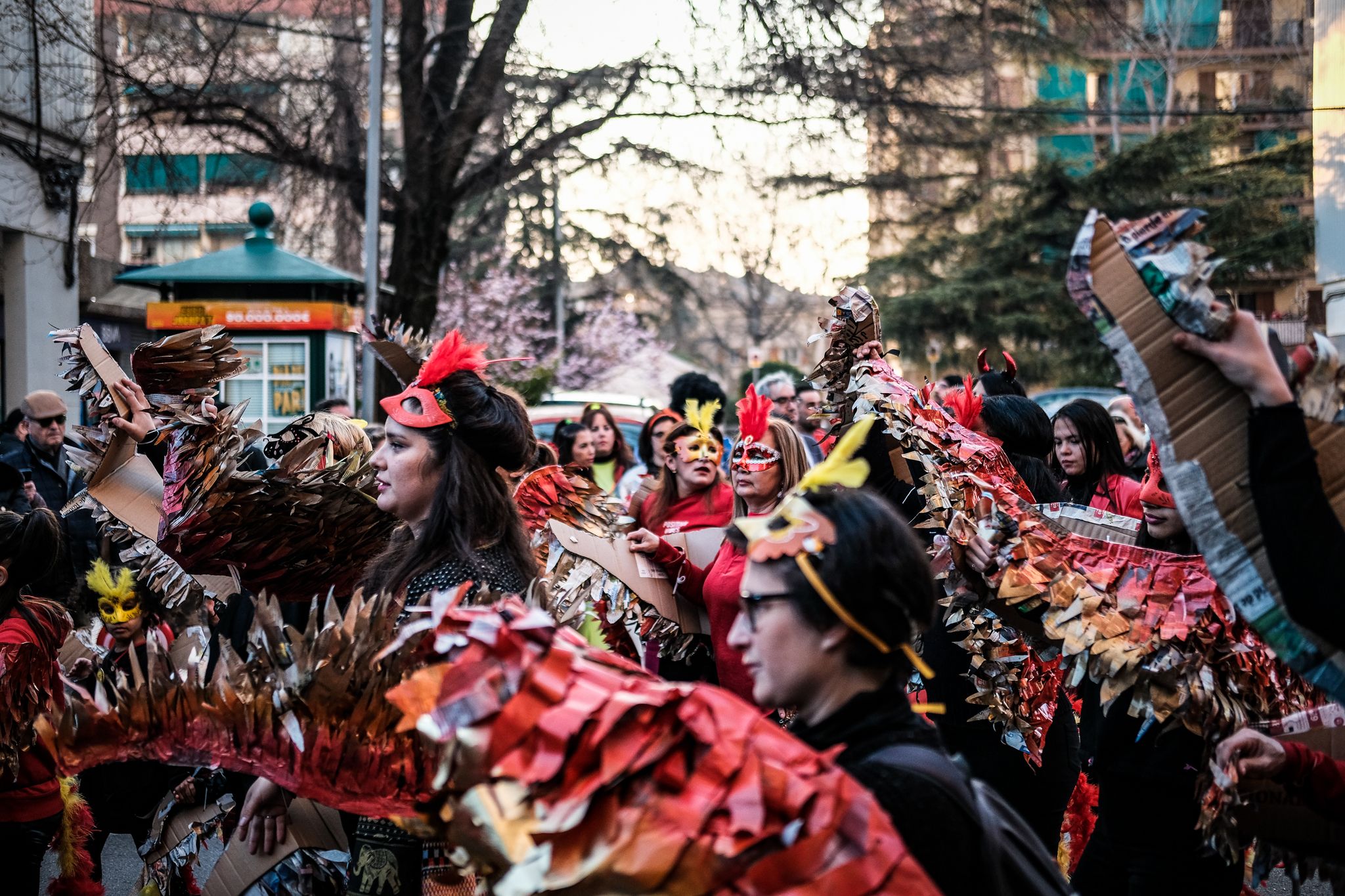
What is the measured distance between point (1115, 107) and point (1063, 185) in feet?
21.2

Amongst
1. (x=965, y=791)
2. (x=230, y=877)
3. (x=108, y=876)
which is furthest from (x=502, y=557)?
(x=108, y=876)

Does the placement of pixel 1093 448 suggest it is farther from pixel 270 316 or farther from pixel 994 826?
pixel 270 316

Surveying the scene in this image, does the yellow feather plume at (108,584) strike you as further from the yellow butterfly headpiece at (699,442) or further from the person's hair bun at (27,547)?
the yellow butterfly headpiece at (699,442)

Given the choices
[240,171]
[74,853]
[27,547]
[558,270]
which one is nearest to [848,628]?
[27,547]

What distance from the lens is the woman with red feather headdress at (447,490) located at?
10.7ft

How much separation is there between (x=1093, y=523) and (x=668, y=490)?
9.44 ft

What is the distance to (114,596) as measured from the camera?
18.6 feet

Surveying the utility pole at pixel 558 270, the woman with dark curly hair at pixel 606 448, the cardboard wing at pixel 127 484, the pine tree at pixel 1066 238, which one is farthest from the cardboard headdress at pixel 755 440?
the pine tree at pixel 1066 238

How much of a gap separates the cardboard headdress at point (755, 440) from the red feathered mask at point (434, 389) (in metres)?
1.73

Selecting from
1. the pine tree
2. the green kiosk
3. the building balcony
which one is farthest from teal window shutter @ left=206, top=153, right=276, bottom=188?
the building balcony

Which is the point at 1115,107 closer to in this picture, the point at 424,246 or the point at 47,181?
the point at 424,246

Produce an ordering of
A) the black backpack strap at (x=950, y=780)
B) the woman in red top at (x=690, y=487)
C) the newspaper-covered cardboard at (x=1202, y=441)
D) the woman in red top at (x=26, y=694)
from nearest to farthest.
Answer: the black backpack strap at (x=950, y=780) → the newspaper-covered cardboard at (x=1202, y=441) → the woman in red top at (x=26, y=694) → the woman in red top at (x=690, y=487)

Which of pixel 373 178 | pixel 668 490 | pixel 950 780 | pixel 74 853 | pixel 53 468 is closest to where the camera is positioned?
pixel 950 780

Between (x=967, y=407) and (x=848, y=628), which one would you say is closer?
(x=848, y=628)
